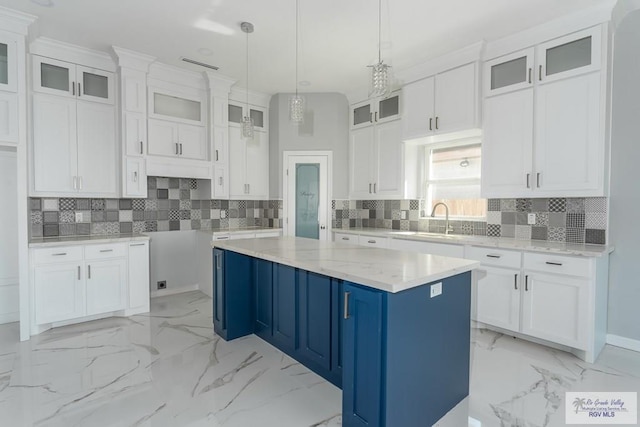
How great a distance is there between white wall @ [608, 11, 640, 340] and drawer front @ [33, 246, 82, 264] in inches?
197

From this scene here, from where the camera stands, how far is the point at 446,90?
369 centimetres

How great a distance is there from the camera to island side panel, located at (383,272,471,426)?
64.0 inches

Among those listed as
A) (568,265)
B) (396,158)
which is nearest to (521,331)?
(568,265)

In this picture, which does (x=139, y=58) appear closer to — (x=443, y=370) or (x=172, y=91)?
(x=172, y=91)

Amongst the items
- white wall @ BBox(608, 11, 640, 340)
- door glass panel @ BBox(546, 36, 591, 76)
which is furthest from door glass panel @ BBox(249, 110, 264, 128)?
white wall @ BBox(608, 11, 640, 340)

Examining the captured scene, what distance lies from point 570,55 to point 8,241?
5.73m

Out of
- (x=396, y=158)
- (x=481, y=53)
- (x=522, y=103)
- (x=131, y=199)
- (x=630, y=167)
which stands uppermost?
(x=481, y=53)

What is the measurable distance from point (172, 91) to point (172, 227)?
1.76m

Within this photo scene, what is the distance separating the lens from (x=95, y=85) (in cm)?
369

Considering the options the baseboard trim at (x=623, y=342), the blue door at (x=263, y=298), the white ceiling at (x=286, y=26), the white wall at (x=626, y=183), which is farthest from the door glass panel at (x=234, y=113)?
the baseboard trim at (x=623, y=342)

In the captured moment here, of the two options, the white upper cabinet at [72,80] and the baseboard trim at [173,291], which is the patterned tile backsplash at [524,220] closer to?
the baseboard trim at [173,291]

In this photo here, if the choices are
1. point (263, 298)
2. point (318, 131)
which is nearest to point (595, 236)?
point (263, 298)

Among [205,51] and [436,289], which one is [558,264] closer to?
[436,289]

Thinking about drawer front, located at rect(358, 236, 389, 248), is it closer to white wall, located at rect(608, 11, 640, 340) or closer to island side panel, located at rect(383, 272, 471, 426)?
island side panel, located at rect(383, 272, 471, 426)
